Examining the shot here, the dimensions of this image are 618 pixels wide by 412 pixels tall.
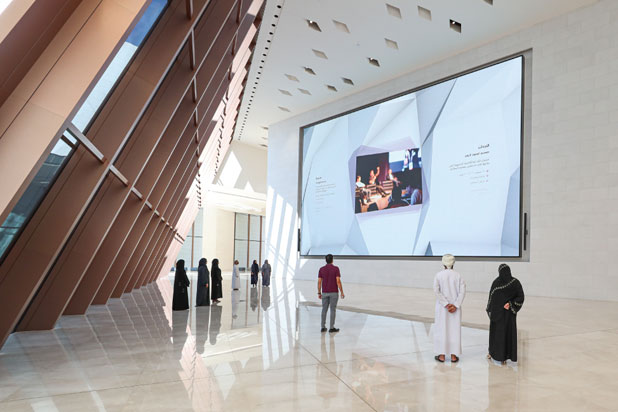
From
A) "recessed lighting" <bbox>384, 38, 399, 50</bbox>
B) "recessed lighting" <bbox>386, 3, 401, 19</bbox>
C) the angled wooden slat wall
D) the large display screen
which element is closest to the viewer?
the angled wooden slat wall

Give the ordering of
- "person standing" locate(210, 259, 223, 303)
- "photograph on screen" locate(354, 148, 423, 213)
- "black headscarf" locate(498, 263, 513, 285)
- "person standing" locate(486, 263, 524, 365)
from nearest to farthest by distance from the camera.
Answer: "person standing" locate(486, 263, 524, 365), "black headscarf" locate(498, 263, 513, 285), "person standing" locate(210, 259, 223, 303), "photograph on screen" locate(354, 148, 423, 213)

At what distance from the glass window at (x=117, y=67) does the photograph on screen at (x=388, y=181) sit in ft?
50.9

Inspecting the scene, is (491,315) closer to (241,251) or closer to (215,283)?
(215,283)

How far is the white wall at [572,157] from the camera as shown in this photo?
14.5m

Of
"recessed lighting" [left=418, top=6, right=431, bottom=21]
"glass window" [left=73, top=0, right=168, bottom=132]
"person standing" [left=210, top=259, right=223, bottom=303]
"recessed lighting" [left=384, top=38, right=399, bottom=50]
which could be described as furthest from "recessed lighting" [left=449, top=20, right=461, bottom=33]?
"glass window" [left=73, top=0, right=168, bottom=132]

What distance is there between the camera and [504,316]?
5.66 m

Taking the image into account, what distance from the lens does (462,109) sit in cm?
1917

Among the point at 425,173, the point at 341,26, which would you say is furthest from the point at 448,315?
the point at 341,26

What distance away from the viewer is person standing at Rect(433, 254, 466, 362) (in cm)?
564

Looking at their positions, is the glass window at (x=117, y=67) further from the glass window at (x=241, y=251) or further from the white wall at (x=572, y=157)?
the glass window at (x=241, y=251)

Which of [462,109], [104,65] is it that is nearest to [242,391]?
[104,65]

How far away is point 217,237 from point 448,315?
130 ft

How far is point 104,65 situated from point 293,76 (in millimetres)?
20291

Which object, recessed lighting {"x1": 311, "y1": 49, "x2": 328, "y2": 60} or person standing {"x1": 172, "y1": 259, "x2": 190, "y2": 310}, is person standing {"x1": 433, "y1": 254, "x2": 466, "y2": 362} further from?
recessed lighting {"x1": 311, "y1": 49, "x2": 328, "y2": 60}
